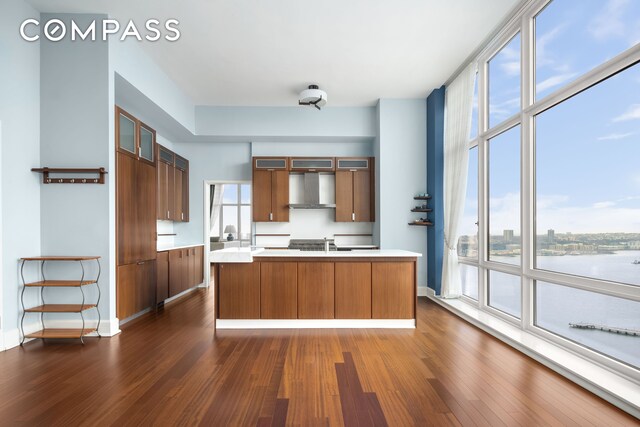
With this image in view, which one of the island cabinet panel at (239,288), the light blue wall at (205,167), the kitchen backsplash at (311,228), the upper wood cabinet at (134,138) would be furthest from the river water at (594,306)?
the upper wood cabinet at (134,138)

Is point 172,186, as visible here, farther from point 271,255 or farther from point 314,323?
point 314,323

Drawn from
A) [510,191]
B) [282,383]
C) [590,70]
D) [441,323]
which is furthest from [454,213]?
[282,383]

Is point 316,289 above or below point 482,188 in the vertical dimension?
below

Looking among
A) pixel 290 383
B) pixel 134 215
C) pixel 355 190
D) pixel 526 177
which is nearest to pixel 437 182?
pixel 355 190

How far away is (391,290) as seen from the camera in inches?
162

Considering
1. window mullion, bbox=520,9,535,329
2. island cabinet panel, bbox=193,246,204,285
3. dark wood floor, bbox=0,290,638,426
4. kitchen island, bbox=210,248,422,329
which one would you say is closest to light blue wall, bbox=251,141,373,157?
island cabinet panel, bbox=193,246,204,285

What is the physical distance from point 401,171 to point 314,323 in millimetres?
3153

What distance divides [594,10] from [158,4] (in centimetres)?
389

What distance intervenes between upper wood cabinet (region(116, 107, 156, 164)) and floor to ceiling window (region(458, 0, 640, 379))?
4394 mm

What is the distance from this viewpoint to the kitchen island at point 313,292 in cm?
408

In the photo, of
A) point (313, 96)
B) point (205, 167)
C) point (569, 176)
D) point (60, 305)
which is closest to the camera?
point (569, 176)

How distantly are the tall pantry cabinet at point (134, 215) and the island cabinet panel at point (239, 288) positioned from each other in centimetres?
114

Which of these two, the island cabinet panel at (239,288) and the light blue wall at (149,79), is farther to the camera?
the island cabinet panel at (239,288)

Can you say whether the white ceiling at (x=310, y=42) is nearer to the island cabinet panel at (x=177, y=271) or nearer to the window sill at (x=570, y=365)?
the island cabinet panel at (x=177, y=271)
